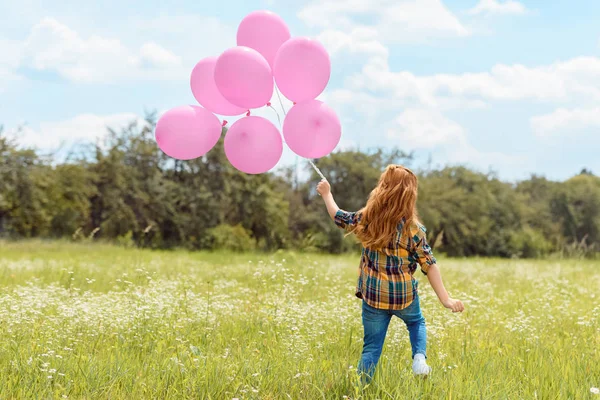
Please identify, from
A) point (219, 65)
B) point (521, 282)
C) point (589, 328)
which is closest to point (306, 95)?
point (219, 65)

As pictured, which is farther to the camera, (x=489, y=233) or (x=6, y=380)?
(x=489, y=233)

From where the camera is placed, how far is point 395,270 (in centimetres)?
401

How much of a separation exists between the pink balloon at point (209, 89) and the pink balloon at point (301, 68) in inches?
26.2

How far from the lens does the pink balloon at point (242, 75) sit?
4844 mm

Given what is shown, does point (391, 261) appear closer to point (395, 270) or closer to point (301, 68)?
point (395, 270)

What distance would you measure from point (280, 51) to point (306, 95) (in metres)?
0.46

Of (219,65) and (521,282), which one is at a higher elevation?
(219,65)

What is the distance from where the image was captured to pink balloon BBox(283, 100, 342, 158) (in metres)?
4.99

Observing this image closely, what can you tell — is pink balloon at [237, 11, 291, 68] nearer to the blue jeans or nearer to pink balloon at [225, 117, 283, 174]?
pink balloon at [225, 117, 283, 174]

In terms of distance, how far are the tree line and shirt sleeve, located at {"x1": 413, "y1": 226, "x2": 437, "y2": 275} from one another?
17.2m

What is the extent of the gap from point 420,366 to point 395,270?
0.70 meters

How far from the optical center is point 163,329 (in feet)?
17.1

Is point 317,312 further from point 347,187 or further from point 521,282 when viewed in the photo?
point 347,187

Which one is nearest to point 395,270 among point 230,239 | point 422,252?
point 422,252
